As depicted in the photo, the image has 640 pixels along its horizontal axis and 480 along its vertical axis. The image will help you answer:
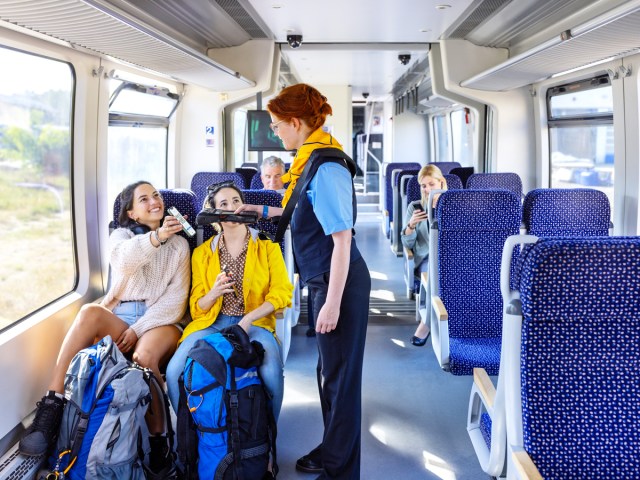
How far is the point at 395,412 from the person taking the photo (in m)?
3.59

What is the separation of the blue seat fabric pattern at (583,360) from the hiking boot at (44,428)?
2.11 m

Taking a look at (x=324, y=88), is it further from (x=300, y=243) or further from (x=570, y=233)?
(x=300, y=243)

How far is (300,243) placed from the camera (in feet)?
8.05

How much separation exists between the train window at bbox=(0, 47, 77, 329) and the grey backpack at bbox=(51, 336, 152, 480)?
748 millimetres

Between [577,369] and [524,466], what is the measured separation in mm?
342

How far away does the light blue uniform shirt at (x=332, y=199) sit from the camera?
225cm

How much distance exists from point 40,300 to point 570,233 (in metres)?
3.53

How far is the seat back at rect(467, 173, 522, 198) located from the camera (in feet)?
22.1

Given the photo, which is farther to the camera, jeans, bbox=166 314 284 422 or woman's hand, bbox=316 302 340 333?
jeans, bbox=166 314 284 422

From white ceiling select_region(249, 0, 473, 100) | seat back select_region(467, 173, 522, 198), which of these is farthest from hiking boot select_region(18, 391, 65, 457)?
seat back select_region(467, 173, 522, 198)

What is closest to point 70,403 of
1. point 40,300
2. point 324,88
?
point 40,300

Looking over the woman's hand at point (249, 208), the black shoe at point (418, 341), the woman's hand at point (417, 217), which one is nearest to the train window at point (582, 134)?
the woman's hand at point (417, 217)

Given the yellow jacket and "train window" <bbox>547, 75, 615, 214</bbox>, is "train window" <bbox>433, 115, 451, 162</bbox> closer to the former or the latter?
"train window" <bbox>547, 75, 615, 214</bbox>

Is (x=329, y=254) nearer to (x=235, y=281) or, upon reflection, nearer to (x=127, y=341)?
(x=235, y=281)
